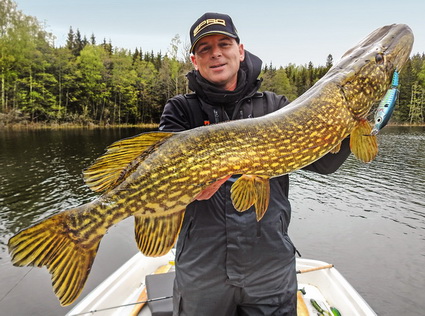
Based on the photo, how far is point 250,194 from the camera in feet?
5.15

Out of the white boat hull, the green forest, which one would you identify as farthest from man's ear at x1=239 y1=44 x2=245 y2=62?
the green forest

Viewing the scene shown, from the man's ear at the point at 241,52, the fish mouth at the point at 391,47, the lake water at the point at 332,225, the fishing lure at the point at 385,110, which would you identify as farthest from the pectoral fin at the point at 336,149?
the lake water at the point at 332,225

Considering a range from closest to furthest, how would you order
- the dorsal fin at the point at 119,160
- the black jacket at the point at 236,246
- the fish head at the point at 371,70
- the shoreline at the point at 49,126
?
1. the dorsal fin at the point at 119,160
2. the black jacket at the point at 236,246
3. the fish head at the point at 371,70
4. the shoreline at the point at 49,126

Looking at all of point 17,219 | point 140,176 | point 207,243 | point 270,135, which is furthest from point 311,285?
point 17,219

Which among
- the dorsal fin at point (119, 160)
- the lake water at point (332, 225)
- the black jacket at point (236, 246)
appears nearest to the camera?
the dorsal fin at point (119, 160)

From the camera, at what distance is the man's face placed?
1.91 m

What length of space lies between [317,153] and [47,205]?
8.69 m

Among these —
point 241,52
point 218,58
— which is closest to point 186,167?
point 218,58

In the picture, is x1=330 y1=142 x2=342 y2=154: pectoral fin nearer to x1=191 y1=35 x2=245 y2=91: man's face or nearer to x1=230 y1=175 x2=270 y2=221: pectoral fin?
x1=230 y1=175 x2=270 y2=221: pectoral fin

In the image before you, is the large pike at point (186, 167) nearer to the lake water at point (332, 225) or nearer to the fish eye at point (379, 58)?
the fish eye at point (379, 58)

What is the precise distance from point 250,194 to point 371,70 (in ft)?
3.53

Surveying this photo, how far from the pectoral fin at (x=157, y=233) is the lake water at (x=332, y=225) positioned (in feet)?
14.2

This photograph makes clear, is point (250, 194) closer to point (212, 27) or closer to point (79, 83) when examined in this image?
point (212, 27)

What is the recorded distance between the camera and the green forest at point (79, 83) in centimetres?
3094
